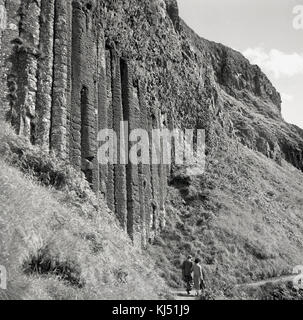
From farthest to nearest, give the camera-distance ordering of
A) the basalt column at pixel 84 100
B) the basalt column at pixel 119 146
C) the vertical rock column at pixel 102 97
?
the basalt column at pixel 119 146
the vertical rock column at pixel 102 97
the basalt column at pixel 84 100

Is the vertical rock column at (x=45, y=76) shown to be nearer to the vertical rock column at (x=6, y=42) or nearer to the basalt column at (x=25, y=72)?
the basalt column at (x=25, y=72)

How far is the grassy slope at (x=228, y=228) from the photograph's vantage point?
2541 centimetres

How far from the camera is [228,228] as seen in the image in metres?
29.4

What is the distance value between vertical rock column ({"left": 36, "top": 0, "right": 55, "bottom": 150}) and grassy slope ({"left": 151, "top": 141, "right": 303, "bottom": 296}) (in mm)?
8958

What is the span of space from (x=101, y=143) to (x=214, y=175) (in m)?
16.8

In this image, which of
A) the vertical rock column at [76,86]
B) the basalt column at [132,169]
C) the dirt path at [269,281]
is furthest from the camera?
the dirt path at [269,281]

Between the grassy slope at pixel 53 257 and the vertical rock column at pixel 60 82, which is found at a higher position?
the vertical rock column at pixel 60 82

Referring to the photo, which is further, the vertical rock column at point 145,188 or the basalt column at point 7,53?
the vertical rock column at point 145,188

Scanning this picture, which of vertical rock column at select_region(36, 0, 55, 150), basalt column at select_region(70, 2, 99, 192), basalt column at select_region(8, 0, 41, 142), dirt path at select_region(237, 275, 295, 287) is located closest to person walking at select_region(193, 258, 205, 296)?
basalt column at select_region(70, 2, 99, 192)

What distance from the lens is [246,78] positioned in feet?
273

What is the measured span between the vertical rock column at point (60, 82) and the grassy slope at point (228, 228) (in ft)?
27.4

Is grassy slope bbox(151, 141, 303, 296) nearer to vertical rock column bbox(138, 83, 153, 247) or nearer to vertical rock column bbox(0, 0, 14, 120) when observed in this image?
vertical rock column bbox(138, 83, 153, 247)

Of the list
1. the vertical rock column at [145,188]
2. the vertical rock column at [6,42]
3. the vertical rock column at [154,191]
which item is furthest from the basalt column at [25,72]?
the vertical rock column at [154,191]
